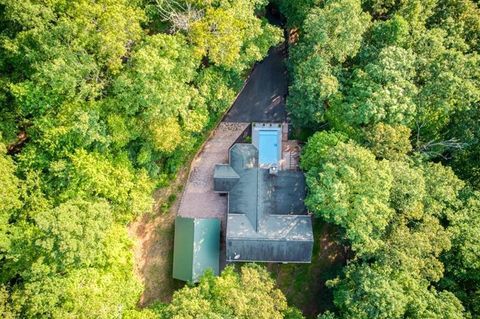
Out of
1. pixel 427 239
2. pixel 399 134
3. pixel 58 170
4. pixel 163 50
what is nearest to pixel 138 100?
pixel 163 50

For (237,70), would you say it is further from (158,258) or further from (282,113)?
(158,258)

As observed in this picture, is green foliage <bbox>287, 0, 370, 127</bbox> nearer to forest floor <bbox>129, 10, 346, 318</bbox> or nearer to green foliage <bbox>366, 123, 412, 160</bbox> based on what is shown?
green foliage <bbox>366, 123, 412, 160</bbox>

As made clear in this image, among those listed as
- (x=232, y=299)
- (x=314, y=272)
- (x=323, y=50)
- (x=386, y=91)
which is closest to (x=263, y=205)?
(x=314, y=272)

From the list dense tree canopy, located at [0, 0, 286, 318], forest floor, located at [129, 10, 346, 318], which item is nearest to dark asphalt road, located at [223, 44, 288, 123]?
forest floor, located at [129, 10, 346, 318]

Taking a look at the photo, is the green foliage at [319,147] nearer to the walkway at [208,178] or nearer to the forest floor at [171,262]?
the forest floor at [171,262]

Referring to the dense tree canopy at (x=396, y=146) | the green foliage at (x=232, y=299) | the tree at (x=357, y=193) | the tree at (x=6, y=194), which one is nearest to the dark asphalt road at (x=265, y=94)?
the dense tree canopy at (x=396, y=146)
